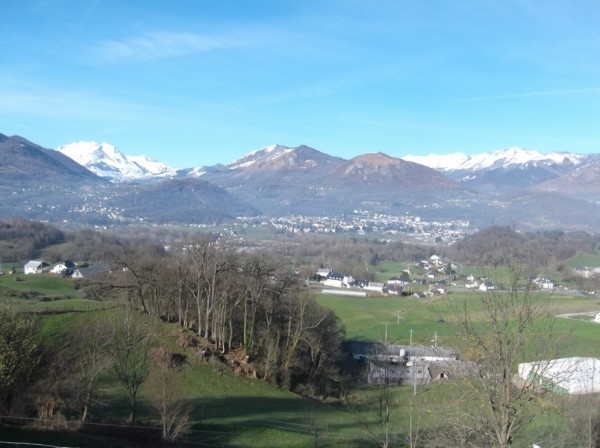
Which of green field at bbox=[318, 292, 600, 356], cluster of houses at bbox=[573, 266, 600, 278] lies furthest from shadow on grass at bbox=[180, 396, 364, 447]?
cluster of houses at bbox=[573, 266, 600, 278]

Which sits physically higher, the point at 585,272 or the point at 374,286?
the point at 585,272

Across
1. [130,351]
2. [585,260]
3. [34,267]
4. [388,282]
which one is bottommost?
[388,282]

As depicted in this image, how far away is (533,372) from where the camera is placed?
11.7m

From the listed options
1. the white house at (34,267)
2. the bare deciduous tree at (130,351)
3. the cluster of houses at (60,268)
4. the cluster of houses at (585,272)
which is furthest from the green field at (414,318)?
the white house at (34,267)

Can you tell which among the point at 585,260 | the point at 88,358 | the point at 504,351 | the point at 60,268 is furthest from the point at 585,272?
the point at 504,351

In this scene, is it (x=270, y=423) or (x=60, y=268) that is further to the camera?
(x=60, y=268)

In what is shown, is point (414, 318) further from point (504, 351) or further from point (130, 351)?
point (504, 351)

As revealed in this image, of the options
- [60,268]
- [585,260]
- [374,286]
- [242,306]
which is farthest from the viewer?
[585,260]

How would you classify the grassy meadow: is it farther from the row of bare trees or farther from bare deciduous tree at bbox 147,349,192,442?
the row of bare trees

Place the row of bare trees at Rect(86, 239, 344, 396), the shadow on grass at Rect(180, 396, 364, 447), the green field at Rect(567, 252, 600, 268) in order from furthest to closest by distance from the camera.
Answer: the green field at Rect(567, 252, 600, 268) < the row of bare trees at Rect(86, 239, 344, 396) < the shadow on grass at Rect(180, 396, 364, 447)

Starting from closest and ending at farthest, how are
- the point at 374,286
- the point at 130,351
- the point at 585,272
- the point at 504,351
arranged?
the point at 504,351 < the point at 130,351 < the point at 374,286 < the point at 585,272

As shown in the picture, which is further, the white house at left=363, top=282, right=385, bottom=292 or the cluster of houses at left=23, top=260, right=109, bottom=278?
the white house at left=363, top=282, right=385, bottom=292

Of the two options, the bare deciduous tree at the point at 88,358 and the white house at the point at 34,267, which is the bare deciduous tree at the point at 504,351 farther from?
the white house at the point at 34,267

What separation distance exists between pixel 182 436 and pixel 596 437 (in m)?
12.0
